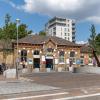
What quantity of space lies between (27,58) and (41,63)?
2.82m

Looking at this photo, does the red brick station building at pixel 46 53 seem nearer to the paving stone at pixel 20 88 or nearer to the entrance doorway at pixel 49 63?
the entrance doorway at pixel 49 63

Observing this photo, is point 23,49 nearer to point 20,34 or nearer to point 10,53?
point 10,53

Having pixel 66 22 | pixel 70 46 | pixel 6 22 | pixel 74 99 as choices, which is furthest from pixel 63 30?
pixel 74 99

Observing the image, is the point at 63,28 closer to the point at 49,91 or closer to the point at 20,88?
the point at 20,88

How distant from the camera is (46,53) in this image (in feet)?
190

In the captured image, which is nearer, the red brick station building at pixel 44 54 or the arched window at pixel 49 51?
the red brick station building at pixel 44 54

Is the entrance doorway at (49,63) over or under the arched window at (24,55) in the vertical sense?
under

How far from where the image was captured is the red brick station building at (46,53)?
185 feet

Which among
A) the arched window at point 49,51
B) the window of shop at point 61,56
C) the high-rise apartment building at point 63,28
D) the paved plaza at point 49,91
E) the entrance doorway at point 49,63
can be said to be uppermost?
the high-rise apartment building at point 63,28

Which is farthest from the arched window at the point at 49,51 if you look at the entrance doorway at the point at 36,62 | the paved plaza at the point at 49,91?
the paved plaza at the point at 49,91

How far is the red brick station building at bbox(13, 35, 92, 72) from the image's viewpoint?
56.3m

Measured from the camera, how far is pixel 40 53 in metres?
57.5

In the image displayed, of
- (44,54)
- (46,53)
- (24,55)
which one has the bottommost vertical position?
(24,55)

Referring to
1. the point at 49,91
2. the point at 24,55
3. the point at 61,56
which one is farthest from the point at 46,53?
the point at 49,91
